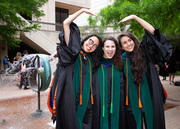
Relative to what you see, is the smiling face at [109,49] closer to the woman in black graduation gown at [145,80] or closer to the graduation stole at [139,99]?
the woman in black graduation gown at [145,80]

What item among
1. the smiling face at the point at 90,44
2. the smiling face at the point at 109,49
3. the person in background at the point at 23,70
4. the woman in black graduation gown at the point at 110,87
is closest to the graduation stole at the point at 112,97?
the woman in black graduation gown at the point at 110,87

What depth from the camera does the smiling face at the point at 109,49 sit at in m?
2.52

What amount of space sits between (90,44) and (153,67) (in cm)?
103

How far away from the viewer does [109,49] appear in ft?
8.25

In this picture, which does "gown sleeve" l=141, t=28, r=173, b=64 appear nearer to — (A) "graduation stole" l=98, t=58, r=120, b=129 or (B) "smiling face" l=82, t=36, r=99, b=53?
(A) "graduation stole" l=98, t=58, r=120, b=129

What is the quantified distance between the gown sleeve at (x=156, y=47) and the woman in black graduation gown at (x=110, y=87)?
0.44 metres

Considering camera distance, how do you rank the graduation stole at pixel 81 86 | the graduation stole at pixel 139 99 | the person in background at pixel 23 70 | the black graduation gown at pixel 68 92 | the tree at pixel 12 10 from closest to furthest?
the black graduation gown at pixel 68 92 → the graduation stole at pixel 81 86 → the graduation stole at pixel 139 99 → the person in background at pixel 23 70 → the tree at pixel 12 10

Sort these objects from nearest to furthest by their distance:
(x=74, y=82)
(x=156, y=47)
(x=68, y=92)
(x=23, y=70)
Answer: (x=68, y=92) < (x=74, y=82) < (x=156, y=47) < (x=23, y=70)

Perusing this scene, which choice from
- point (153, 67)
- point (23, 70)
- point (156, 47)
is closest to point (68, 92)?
point (153, 67)

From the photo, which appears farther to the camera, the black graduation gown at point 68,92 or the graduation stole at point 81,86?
the graduation stole at point 81,86

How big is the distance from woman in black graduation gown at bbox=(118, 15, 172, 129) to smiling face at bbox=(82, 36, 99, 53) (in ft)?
1.53

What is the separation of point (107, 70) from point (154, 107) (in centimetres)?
88

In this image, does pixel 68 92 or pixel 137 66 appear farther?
pixel 137 66

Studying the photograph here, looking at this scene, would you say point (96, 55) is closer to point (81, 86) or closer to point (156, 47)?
point (81, 86)
